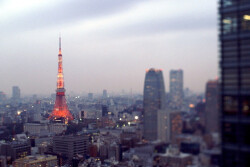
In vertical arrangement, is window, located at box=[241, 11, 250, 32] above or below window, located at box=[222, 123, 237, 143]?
above

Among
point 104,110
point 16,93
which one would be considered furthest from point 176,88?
point 16,93

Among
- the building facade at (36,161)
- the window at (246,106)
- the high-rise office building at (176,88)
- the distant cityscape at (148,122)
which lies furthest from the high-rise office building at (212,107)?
the building facade at (36,161)

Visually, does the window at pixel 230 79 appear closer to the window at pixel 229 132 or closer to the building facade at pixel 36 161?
the window at pixel 229 132

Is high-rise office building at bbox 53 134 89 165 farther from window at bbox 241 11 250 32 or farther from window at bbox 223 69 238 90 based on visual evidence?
window at bbox 241 11 250 32

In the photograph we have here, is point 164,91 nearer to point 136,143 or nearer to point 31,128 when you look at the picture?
point 136,143

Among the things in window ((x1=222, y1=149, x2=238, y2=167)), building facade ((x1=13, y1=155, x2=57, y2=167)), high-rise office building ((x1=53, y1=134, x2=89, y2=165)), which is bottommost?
building facade ((x1=13, y1=155, x2=57, y2=167))

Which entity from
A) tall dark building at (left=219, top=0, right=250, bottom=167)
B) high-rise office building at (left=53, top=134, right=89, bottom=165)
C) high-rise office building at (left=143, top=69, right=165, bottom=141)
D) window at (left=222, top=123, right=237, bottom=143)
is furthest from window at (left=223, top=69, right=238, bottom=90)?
high-rise office building at (left=53, top=134, right=89, bottom=165)

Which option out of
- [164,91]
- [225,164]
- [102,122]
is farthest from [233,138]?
[102,122]

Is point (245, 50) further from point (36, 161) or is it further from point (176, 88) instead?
point (36, 161)
